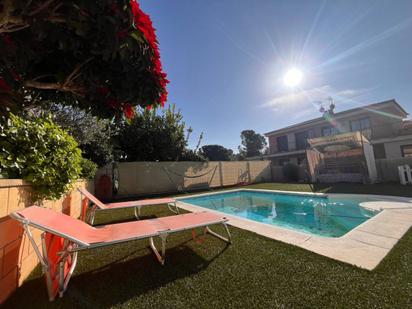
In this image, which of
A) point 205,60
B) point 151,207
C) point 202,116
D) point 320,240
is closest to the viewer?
point 320,240

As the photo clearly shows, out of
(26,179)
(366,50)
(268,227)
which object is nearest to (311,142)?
(366,50)

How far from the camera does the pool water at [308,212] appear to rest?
17.0 ft

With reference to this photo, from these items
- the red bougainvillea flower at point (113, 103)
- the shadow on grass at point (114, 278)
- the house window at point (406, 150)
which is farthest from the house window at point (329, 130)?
the red bougainvillea flower at point (113, 103)

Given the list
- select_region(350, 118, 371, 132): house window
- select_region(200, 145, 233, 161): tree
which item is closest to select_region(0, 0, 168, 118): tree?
select_region(350, 118, 371, 132): house window

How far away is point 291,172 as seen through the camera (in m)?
16.8

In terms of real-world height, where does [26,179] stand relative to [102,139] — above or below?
below

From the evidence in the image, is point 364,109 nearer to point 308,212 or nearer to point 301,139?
point 301,139

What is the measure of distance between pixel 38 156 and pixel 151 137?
10.8 m

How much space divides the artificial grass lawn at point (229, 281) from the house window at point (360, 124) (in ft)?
62.1

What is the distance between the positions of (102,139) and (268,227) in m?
9.27

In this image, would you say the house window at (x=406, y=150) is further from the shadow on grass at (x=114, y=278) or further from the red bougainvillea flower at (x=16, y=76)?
the red bougainvillea flower at (x=16, y=76)

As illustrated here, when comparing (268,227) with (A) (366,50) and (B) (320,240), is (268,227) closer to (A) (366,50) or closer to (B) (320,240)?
(B) (320,240)

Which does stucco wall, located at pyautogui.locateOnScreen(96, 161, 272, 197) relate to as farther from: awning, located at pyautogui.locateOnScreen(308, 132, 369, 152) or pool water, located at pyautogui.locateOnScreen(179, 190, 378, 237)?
awning, located at pyautogui.locateOnScreen(308, 132, 369, 152)

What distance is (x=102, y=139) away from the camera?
9.63m
